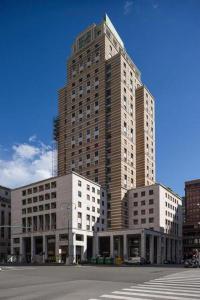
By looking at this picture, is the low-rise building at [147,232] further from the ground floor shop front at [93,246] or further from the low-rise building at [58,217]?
the low-rise building at [58,217]

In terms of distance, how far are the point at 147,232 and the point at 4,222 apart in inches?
1992

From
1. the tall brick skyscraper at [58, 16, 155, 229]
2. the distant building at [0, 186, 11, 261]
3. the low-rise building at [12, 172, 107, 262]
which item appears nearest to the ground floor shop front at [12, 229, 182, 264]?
the low-rise building at [12, 172, 107, 262]

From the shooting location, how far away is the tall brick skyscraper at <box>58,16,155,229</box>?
103 m

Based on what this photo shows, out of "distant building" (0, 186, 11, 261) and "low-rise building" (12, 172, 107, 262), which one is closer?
"low-rise building" (12, 172, 107, 262)

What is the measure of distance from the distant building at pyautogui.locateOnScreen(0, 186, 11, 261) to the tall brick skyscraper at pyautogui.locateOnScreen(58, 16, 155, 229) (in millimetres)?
21842

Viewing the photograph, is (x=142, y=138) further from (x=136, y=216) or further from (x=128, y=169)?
(x=136, y=216)

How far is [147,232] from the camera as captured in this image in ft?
295

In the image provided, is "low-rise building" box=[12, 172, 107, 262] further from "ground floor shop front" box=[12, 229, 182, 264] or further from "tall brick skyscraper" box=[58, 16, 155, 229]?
"tall brick skyscraper" box=[58, 16, 155, 229]

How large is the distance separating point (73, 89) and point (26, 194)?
37.4m

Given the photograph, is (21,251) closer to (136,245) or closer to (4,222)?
(4,222)

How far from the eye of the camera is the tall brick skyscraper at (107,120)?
103 meters

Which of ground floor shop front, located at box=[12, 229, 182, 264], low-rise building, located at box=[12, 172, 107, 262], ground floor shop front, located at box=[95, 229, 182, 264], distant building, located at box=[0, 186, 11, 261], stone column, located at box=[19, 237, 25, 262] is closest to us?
ground floor shop front, located at box=[12, 229, 182, 264]

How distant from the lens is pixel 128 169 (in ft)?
343

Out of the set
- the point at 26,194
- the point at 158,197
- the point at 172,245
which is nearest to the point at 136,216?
the point at 158,197
